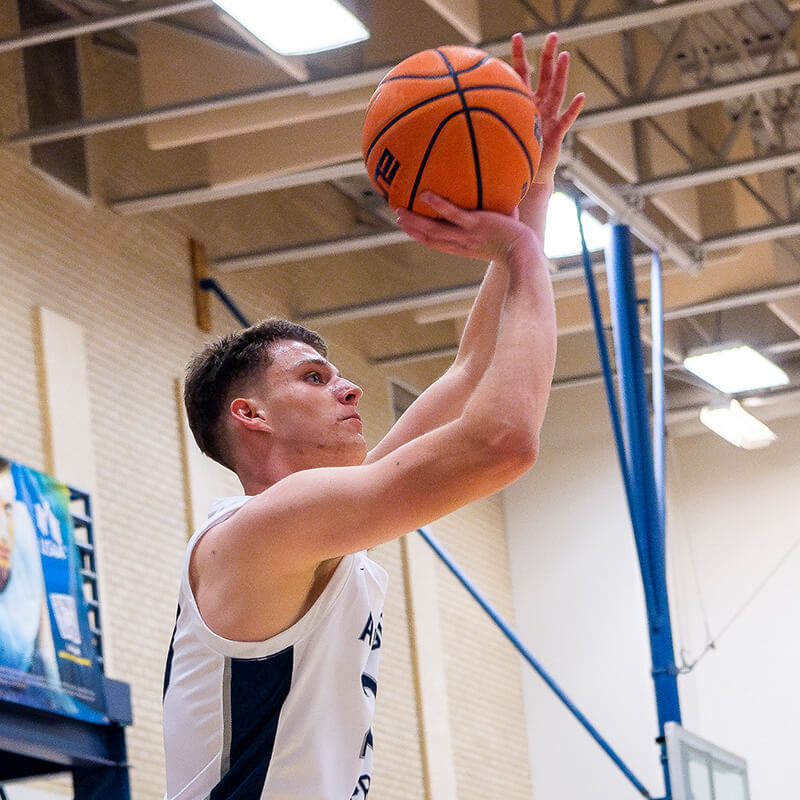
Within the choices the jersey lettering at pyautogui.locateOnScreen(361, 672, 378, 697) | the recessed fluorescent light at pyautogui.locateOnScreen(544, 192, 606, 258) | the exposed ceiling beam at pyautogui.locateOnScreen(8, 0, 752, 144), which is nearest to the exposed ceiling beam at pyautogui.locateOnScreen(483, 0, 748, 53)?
the exposed ceiling beam at pyautogui.locateOnScreen(8, 0, 752, 144)

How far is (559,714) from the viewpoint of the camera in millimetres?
17906

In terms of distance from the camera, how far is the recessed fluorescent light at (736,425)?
17.1 metres

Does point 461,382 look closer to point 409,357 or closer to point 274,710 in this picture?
point 274,710

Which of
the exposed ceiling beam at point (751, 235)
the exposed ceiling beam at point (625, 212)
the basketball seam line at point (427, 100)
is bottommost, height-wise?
the basketball seam line at point (427, 100)

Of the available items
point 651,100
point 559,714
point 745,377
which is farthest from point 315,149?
point 559,714

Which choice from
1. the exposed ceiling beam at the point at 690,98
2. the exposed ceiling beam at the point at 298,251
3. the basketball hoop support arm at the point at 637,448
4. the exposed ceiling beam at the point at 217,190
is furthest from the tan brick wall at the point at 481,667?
the exposed ceiling beam at the point at 690,98

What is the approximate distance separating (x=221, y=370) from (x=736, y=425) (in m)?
14.4

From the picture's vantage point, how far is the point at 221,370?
141 inches

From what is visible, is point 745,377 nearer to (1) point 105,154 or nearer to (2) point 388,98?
(1) point 105,154

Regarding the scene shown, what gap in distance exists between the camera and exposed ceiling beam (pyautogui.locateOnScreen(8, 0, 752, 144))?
10.5 meters

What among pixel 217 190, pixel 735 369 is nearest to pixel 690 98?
pixel 217 190

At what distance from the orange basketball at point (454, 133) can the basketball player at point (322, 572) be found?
89 mm

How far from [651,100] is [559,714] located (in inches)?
323

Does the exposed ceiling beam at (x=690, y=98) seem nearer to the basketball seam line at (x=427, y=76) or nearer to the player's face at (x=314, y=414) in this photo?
the basketball seam line at (x=427, y=76)
